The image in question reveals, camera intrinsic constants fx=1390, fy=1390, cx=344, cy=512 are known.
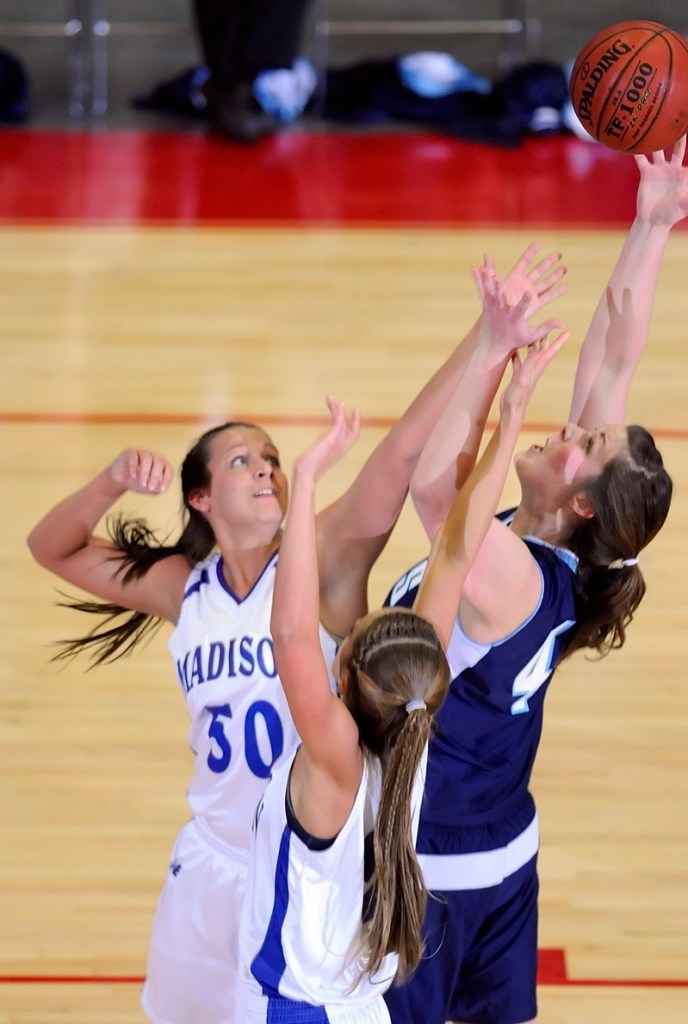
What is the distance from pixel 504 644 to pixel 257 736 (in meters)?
0.63

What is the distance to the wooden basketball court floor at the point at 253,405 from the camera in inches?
147

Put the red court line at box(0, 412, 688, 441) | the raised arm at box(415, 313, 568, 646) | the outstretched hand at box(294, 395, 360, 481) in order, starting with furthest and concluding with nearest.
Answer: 1. the red court line at box(0, 412, 688, 441)
2. the raised arm at box(415, 313, 568, 646)
3. the outstretched hand at box(294, 395, 360, 481)

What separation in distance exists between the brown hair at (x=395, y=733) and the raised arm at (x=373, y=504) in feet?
1.73

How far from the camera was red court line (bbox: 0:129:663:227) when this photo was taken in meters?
7.94

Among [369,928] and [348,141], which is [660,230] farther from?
[348,141]

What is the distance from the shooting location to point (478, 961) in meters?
2.76

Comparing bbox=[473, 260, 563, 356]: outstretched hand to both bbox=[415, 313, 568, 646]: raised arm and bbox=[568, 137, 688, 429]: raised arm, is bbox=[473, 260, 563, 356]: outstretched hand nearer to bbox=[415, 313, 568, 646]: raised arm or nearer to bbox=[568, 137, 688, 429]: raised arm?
bbox=[415, 313, 568, 646]: raised arm

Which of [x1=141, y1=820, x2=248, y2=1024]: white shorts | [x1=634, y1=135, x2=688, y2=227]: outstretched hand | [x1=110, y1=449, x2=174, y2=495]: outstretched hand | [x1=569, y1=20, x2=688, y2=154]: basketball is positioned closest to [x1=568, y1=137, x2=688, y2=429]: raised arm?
[x1=634, y1=135, x2=688, y2=227]: outstretched hand

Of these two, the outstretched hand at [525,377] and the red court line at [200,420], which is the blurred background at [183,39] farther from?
the outstretched hand at [525,377]

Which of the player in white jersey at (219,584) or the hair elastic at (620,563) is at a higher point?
the hair elastic at (620,563)

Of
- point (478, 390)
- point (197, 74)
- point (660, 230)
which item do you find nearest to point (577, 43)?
point (197, 74)

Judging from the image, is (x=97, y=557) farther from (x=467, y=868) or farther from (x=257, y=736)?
(x=467, y=868)

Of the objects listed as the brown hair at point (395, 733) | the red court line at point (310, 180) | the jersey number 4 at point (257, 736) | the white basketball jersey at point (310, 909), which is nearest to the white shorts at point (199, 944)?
the jersey number 4 at point (257, 736)

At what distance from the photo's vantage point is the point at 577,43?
977cm
